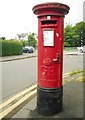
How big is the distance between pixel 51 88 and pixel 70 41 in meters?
72.5

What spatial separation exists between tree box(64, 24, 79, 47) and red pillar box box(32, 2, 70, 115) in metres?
67.6

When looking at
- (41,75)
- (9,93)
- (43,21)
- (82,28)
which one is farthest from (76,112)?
(82,28)

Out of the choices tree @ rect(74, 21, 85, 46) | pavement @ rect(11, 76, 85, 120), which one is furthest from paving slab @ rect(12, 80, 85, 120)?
tree @ rect(74, 21, 85, 46)

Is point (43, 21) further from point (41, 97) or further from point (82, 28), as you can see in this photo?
point (82, 28)

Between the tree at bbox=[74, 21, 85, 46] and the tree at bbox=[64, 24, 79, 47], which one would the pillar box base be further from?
the tree at bbox=[74, 21, 85, 46]

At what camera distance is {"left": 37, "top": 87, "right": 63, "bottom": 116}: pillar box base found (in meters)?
4.82

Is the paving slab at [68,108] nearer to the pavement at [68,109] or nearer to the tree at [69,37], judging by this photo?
the pavement at [68,109]

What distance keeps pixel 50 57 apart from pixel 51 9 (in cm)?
93

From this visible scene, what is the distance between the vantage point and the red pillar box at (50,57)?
481cm

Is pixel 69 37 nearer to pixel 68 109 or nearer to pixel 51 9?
pixel 68 109

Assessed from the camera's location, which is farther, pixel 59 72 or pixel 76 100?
pixel 76 100

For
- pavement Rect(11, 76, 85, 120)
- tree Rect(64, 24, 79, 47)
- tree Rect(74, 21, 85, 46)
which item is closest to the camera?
pavement Rect(11, 76, 85, 120)

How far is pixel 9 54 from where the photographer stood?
3247 centimetres

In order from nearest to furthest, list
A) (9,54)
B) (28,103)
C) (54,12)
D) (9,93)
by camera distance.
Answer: (54,12) < (28,103) < (9,93) < (9,54)
